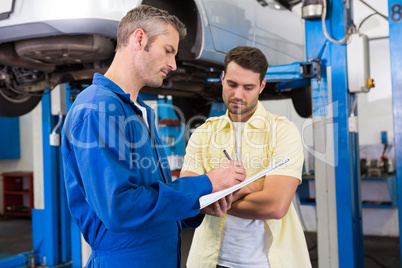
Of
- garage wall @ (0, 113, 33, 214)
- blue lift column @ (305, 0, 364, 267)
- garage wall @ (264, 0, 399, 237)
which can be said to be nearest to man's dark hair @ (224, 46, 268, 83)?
blue lift column @ (305, 0, 364, 267)

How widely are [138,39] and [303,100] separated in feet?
10.8

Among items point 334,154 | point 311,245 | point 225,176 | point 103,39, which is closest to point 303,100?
point 334,154

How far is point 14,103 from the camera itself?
11.7 ft

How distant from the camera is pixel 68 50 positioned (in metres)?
2.46

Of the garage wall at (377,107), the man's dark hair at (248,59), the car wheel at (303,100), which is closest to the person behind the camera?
the man's dark hair at (248,59)

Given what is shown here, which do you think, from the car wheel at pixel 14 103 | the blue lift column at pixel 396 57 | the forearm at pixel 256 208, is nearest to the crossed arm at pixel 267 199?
the forearm at pixel 256 208

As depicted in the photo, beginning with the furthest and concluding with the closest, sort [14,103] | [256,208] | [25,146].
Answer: [25,146], [14,103], [256,208]

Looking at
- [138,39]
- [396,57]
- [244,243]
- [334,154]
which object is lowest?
[244,243]

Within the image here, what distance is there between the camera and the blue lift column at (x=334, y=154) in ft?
9.08

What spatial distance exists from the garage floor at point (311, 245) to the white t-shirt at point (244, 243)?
3.11 m

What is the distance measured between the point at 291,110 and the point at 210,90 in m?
2.65

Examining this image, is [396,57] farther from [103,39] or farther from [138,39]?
[103,39]

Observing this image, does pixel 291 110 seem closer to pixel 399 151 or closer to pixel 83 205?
pixel 399 151

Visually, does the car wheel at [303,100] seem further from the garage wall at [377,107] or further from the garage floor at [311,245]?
the garage floor at [311,245]
